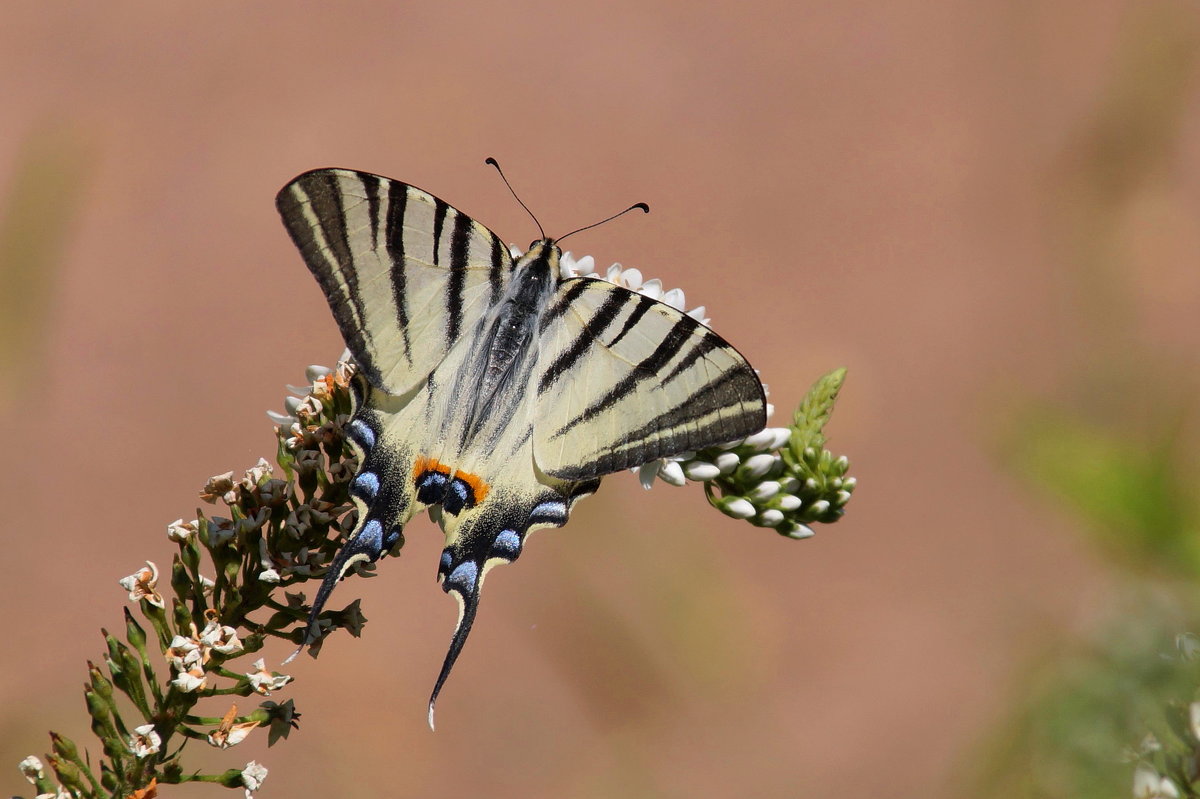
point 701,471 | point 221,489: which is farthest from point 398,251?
point 701,471

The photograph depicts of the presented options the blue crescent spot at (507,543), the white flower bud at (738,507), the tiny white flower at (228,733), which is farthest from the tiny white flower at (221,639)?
the white flower bud at (738,507)

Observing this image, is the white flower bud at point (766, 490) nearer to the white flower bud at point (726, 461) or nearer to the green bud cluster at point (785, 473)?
the green bud cluster at point (785, 473)

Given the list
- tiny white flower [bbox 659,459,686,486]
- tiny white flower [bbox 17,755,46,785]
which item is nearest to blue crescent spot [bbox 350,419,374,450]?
tiny white flower [bbox 659,459,686,486]

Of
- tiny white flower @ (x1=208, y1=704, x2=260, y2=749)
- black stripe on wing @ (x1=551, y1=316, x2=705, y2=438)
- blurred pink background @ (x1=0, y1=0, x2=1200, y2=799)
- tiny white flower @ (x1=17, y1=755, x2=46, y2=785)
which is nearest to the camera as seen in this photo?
tiny white flower @ (x1=17, y1=755, x2=46, y2=785)

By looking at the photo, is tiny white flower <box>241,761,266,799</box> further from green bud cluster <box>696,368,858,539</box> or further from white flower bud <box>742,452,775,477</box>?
white flower bud <box>742,452,775,477</box>

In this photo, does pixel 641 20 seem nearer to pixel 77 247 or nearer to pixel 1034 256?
pixel 1034 256

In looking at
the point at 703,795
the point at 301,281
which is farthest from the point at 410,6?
the point at 703,795
